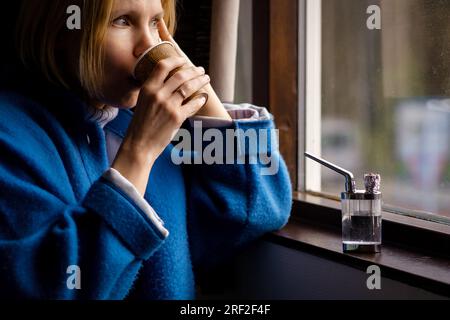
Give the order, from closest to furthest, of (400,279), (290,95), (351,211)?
1. (400,279)
2. (351,211)
3. (290,95)

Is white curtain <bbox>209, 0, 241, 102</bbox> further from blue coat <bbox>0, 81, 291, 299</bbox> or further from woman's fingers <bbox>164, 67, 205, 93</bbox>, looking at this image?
woman's fingers <bbox>164, 67, 205, 93</bbox>

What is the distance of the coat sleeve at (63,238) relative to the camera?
96cm

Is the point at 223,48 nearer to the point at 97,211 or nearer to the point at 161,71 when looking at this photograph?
the point at 161,71

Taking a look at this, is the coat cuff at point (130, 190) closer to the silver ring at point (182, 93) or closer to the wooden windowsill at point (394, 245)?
the silver ring at point (182, 93)

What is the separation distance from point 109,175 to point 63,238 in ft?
0.38

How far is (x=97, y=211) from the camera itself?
0.99 m

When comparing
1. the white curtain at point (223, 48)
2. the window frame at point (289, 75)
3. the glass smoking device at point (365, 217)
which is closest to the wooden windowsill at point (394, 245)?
the glass smoking device at point (365, 217)

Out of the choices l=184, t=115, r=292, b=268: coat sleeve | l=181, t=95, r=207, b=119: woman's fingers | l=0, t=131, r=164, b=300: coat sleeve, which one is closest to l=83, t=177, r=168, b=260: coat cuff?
l=0, t=131, r=164, b=300: coat sleeve

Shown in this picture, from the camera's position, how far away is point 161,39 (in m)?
1.28

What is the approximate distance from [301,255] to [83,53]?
1.80ft

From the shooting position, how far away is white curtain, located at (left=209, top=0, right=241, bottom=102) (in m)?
1.49
